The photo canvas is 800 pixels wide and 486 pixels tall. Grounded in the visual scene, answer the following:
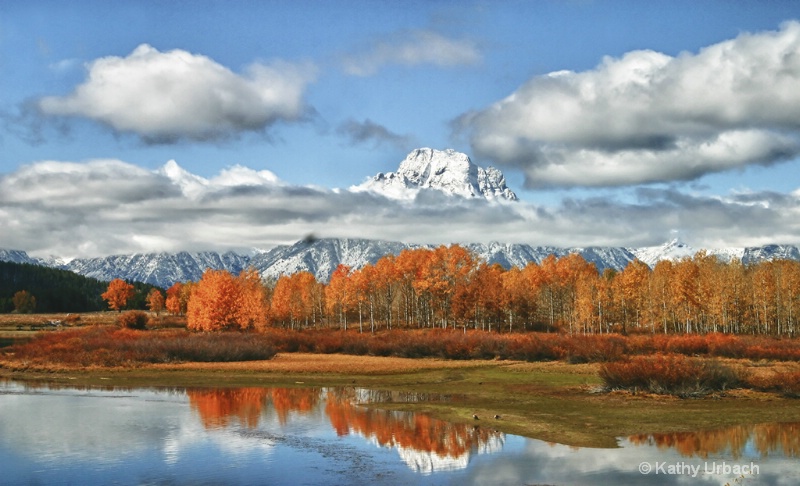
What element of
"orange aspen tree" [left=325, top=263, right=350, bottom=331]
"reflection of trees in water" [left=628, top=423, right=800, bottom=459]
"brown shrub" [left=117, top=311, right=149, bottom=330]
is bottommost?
"reflection of trees in water" [left=628, top=423, right=800, bottom=459]

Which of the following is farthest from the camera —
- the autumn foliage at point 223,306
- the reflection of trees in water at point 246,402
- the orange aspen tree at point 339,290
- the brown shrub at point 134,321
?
the orange aspen tree at point 339,290

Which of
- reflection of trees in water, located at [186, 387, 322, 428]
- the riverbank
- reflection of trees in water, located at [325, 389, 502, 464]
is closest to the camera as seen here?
reflection of trees in water, located at [325, 389, 502, 464]

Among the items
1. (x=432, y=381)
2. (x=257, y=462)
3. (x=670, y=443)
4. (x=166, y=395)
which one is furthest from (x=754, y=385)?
(x=166, y=395)

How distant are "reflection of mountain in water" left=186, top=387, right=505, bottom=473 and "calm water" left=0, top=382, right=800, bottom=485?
100 mm

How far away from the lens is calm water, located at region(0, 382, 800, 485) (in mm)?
24500

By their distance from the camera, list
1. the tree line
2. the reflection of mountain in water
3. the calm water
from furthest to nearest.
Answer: the tree line → the reflection of mountain in water → the calm water

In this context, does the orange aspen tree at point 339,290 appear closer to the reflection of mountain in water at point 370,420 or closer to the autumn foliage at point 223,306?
the autumn foliage at point 223,306

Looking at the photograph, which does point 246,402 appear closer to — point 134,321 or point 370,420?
point 370,420

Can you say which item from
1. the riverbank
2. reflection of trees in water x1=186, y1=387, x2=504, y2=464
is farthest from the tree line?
reflection of trees in water x1=186, y1=387, x2=504, y2=464

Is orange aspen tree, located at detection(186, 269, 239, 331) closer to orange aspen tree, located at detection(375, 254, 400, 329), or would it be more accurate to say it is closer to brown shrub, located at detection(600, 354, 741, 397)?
orange aspen tree, located at detection(375, 254, 400, 329)

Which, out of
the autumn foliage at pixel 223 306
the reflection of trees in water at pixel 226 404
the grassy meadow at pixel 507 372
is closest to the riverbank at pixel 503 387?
the grassy meadow at pixel 507 372

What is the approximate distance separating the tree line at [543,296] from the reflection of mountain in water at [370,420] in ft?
229

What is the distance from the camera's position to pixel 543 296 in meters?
152

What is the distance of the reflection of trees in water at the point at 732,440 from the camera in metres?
28.5
